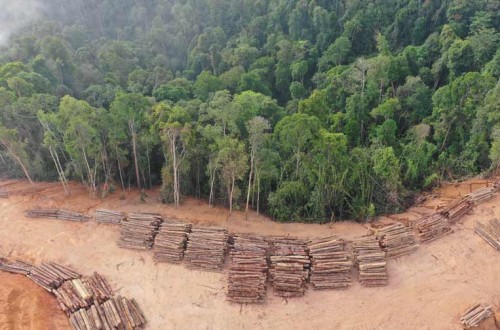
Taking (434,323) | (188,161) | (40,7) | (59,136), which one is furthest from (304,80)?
(40,7)

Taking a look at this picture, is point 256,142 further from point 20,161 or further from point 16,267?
point 20,161

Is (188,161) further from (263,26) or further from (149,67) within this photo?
(263,26)

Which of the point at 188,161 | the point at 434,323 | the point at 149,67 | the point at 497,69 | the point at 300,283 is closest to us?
the point at 434,323

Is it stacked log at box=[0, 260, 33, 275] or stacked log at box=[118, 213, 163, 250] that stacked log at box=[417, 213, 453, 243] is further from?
stacked log at box=[0, 260, 33, 275]

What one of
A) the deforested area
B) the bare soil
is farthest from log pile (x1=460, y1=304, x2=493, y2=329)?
the bare soil

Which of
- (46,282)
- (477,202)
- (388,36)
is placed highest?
(388,36)

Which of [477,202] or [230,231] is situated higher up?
[477,202]
